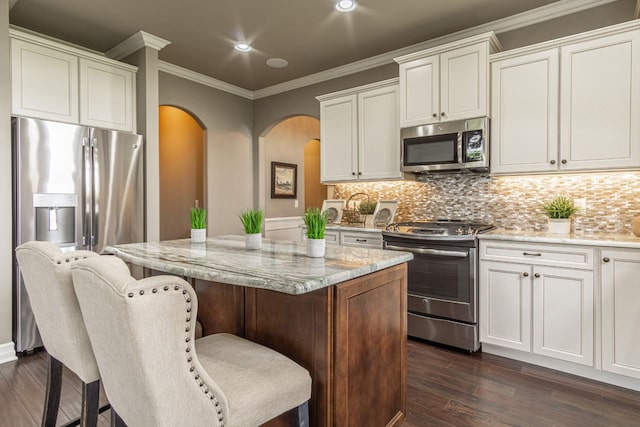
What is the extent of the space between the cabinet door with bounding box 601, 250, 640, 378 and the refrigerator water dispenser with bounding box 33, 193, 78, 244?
13.2 feet

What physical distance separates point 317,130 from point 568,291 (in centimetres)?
497

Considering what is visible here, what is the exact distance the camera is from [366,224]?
389 centimetres

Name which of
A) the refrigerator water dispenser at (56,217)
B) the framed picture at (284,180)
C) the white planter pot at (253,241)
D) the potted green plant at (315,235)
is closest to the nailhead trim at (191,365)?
the potted green plant at (315,235)

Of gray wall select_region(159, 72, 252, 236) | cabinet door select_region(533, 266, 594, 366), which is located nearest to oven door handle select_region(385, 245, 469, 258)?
cabinet door select_region(533, 266, 594, 366)

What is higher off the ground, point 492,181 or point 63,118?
point 63,118

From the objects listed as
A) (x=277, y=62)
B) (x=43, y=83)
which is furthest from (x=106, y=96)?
(x=277, y=62)

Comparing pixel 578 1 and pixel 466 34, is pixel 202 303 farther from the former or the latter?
pixel 578 1

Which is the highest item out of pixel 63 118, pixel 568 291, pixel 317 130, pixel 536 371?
pixel 317 130

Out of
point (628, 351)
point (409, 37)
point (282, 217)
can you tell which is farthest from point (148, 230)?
point (628, 351)

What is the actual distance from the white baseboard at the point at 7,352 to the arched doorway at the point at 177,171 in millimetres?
2452

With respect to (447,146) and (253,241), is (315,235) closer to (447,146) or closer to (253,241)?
(253,241)

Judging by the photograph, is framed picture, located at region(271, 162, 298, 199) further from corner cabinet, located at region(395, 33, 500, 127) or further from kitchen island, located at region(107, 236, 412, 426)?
kitchen island, located at region(107, 236, 412, 426)

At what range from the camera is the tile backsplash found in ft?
9.16

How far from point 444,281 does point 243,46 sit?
3.01m
